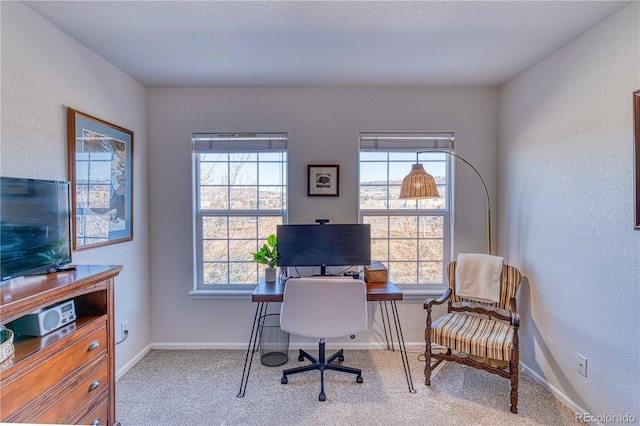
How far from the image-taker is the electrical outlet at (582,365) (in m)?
1.91

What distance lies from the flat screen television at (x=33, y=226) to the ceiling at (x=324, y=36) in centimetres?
101

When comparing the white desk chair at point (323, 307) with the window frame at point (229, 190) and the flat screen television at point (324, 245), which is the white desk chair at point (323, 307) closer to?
the flat screen television at point (324, 245)

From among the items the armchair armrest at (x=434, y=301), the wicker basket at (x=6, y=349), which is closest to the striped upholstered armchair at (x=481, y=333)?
the armchair armrest at (x=434, y=301)

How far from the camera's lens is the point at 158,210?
9.23 feet

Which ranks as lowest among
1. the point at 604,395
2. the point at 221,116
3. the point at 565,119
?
the point at 604,395

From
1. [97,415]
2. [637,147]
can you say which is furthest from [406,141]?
[97,415]

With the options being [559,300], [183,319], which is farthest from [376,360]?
[183,319]

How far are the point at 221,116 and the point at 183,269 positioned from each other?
1.44m

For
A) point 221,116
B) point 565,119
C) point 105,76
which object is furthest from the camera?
point 221,116

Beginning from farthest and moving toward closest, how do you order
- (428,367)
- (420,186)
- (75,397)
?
(420,186), (428,367), (75,397)

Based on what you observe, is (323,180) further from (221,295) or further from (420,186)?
(221,295)

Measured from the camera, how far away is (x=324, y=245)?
2.57 m

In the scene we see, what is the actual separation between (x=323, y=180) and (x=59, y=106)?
6.17 feet

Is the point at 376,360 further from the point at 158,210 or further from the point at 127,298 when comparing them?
the point at 158,210
